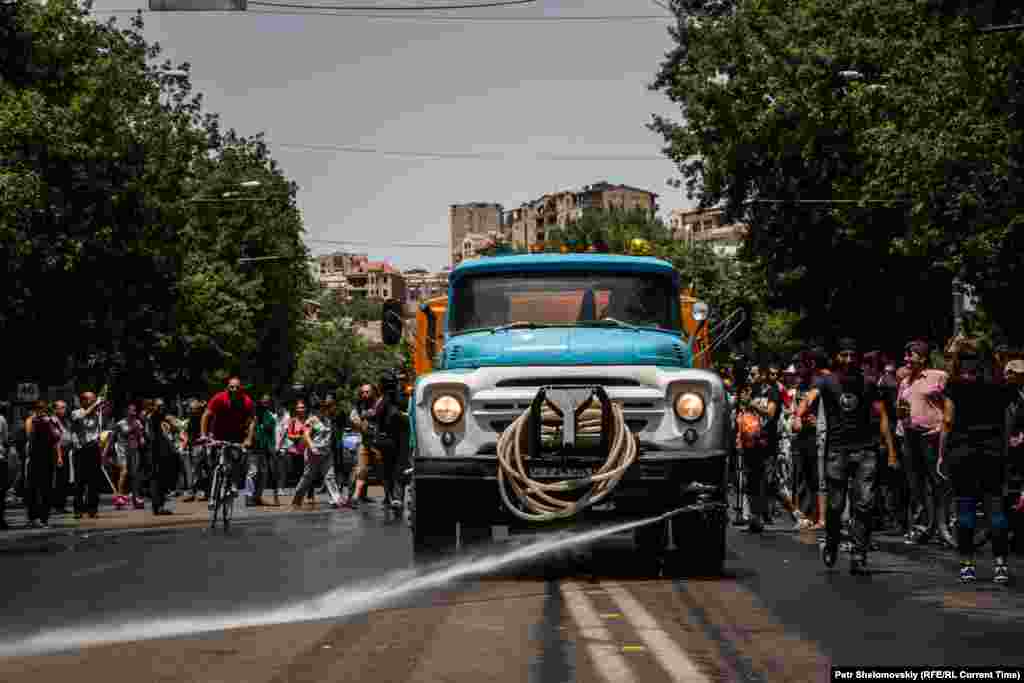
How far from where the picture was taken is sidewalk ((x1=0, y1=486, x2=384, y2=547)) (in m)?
23.1

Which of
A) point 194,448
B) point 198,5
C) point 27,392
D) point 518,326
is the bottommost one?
point 194,448

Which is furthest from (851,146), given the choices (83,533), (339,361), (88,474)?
(339,361)

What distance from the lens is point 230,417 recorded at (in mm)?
22609

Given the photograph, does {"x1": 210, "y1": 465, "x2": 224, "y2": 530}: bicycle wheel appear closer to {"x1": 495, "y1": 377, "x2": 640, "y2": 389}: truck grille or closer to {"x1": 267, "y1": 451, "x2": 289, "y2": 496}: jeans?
{"x1": 267, "y1": 451, "x2": 289, "y2": 496}: jeans

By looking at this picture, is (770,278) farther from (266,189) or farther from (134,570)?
(134,570)

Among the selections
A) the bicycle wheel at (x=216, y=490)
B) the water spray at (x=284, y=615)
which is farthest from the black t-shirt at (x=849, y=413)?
the bicycle wheel at (x=216, y=490)

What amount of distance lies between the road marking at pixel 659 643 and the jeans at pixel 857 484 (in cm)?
262

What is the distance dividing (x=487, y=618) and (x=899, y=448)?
9.85 m

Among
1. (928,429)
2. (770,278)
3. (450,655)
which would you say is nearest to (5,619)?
(450,655)

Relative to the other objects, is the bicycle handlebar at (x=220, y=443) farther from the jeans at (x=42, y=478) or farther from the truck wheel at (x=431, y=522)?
the truck wheel at (x=431, y=522)

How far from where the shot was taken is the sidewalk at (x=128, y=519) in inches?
911

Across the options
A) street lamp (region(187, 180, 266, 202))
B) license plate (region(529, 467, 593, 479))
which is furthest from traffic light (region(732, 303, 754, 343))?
street lamp (region(187, 180, 266, 202))

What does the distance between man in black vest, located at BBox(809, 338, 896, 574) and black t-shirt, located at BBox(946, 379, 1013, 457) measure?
66 cm

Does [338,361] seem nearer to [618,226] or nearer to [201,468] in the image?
[618,226]
